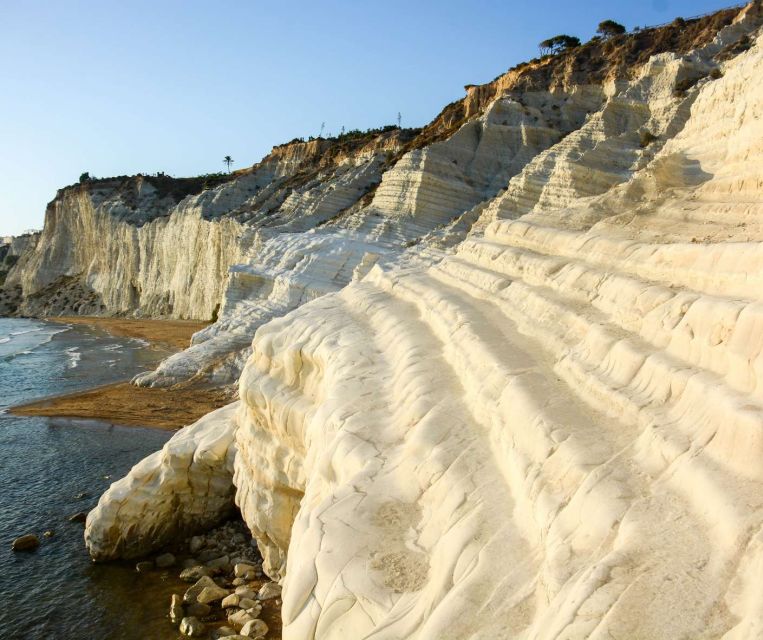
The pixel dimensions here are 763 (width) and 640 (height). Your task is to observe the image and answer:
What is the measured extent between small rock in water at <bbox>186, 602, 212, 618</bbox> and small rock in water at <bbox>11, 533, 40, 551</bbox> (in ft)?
13.3

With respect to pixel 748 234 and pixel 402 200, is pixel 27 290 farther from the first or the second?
pixel 748 234

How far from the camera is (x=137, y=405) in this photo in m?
21.4

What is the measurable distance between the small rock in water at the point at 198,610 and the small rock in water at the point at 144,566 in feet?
6.06

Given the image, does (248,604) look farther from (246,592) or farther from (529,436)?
(529,436)

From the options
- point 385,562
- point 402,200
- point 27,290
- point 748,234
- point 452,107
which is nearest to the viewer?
point 385,562

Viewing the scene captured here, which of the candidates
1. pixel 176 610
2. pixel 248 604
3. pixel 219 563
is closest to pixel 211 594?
pixel 176 610

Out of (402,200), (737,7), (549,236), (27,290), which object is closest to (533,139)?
(402,200)

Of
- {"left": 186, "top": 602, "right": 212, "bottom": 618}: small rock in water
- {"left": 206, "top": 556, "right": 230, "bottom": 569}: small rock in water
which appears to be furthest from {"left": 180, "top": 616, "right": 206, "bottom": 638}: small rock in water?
{"left": 206, "top": 556, "right": 230, "bottom": 569}: small rock in water

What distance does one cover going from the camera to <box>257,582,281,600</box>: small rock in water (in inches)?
367

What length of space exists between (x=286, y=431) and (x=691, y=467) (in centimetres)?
590

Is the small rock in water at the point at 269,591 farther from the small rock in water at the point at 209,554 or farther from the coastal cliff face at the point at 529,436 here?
the small rock in water at the point at 209,554

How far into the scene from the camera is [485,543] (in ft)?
14.8

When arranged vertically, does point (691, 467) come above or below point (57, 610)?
above

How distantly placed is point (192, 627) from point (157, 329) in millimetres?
36519
